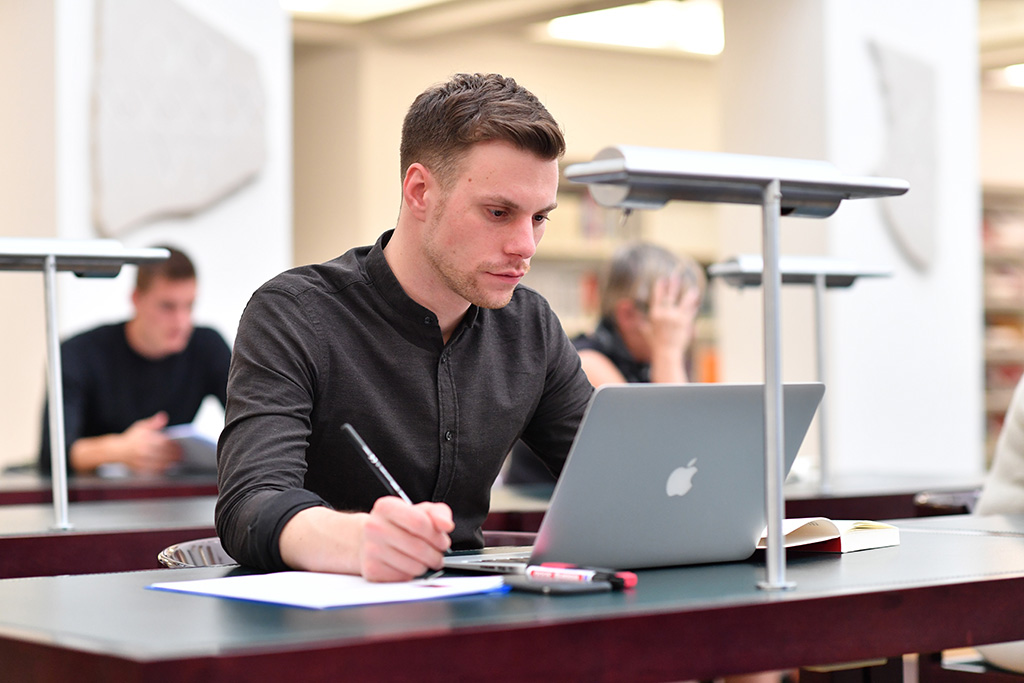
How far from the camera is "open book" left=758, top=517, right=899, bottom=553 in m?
1.36

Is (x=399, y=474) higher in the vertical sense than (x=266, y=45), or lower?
lower

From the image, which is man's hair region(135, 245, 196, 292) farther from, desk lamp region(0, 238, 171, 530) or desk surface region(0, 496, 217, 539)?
desk lamp region(0, 238, 171, 530)

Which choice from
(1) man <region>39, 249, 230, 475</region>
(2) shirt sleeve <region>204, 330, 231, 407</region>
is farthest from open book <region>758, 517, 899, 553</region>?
(2) shirt sleeve <region>204, 330, 231, 407</region>

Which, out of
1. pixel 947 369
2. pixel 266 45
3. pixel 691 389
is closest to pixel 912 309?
pixel 947 369

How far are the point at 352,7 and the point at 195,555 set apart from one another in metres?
4.65

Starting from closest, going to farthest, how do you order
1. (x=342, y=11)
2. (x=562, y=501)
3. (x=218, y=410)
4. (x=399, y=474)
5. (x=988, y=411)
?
(x=562, y=501), (x=399, y=474), (x=218, y=410), (x=342, y=11), (x=988, y=411)

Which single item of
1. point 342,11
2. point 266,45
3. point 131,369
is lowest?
point 131,369

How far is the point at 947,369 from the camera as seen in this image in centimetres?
486

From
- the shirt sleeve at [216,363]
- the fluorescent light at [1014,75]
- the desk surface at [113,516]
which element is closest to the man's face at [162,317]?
the shirt sleeve at [216,363]

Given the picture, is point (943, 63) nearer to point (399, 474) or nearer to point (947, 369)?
point (947, 369)

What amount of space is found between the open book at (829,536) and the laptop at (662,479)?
6 centimetres

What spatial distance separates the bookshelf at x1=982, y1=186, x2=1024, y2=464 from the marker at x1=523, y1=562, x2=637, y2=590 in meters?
7.27

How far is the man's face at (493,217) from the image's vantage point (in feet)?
4.90

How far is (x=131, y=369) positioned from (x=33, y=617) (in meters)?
2.70
